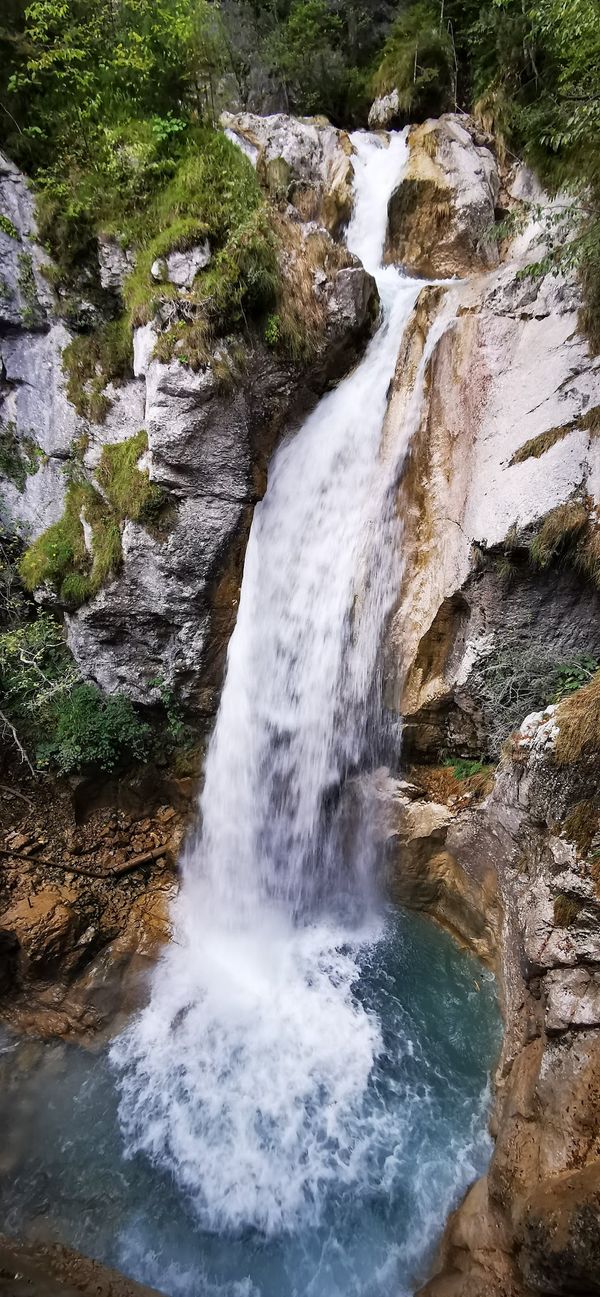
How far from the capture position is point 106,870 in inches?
288

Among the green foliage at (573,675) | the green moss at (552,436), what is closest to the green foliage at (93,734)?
the green foliage at (573,675)

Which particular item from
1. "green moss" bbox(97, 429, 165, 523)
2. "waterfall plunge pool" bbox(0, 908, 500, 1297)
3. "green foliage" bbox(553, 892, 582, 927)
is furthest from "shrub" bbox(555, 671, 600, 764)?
"green moss" bbox(97, 429, 165, 523)

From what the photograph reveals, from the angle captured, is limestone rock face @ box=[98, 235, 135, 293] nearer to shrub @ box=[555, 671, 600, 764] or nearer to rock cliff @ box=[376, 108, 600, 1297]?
rock cliff @ box=[376, 108, 600, 1297]

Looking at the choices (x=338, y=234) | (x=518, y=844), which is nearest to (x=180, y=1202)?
(x=518, y=844)

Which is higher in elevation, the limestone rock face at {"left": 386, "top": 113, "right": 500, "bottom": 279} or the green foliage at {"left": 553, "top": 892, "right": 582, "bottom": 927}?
the limestone rock face at {"left": 386, "top": 113, "right": 500, "bottom": 279}

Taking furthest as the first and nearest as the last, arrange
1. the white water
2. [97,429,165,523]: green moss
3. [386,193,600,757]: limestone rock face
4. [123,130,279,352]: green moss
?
1. [97,429,165,523]: green moss
2. [123,130,279,352]: green moss
3. [386,193,600,757]: limestone rock face
4. the white water

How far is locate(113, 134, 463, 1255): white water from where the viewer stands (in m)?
5.37

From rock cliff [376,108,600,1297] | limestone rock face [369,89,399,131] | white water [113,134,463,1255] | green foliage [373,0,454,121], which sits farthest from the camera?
limestone rock face [369,89,399,131]

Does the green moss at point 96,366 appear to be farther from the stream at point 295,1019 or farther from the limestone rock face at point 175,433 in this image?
the stream at point 295,1019

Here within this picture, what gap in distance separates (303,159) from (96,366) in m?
5.91

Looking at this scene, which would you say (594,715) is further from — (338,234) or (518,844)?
(338,234)

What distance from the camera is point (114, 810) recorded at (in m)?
7.83

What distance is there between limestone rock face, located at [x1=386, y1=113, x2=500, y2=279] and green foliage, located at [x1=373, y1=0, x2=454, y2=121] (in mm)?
1756

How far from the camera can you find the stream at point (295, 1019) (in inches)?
180
